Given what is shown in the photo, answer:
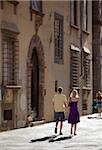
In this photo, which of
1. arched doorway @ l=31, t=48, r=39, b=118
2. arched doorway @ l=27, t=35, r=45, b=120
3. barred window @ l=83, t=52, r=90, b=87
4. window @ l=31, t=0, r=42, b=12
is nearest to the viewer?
window @ l=31, t=0, r=42, b=12

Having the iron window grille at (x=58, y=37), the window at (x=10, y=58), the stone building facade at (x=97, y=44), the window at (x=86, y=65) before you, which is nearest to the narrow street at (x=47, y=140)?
the window at (x=10, y=58)

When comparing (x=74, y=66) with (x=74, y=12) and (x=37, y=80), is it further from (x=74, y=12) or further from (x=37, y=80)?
(x=37, y=80)

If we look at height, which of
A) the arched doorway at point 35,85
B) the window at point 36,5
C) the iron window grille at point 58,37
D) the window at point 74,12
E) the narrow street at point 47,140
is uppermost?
the window at point 74,12

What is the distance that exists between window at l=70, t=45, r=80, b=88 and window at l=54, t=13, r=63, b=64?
69.6 inches

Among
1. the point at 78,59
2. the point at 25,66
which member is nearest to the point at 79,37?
the point at 78,59

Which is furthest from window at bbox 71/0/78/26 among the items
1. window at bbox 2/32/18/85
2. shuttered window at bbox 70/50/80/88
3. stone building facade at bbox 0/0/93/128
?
window at bbox 2/32/18/85

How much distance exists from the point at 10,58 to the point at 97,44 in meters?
17.1

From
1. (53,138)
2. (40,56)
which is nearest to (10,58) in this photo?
(40,56)

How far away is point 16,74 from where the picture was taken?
21141 mm

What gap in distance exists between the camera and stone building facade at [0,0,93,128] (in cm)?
2053

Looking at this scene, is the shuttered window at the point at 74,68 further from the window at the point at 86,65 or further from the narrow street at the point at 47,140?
the narrow street at the point at 47,140

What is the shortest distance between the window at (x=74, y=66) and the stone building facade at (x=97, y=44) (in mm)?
6809

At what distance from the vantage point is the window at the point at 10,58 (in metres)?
20.4

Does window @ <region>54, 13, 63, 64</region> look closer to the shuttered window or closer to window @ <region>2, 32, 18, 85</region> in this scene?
the shuttered window
